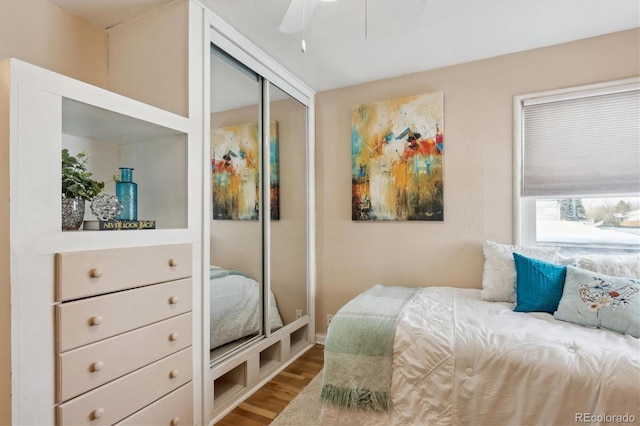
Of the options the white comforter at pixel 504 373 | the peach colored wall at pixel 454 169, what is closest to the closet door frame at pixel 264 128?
the peach colored wall at pixel 454 169

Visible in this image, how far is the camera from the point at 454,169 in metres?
2.70

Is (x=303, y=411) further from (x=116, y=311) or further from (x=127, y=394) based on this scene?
(x=116, y=311)

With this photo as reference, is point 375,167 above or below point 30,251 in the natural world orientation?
above

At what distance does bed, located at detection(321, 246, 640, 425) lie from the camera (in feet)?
4.61

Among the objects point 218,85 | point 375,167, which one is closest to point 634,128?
point 375,167

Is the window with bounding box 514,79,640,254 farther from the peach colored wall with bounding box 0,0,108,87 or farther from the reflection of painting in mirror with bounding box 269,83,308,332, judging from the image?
the peach colored wall with bounding box 0,0,108,87

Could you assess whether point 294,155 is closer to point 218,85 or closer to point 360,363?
point 218,85

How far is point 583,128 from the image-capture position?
7.70 feet

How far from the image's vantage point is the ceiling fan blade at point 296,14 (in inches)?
59.5

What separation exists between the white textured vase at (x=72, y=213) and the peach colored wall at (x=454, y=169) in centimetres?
211

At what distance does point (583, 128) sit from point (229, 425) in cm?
308

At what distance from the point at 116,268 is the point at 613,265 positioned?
2.77m

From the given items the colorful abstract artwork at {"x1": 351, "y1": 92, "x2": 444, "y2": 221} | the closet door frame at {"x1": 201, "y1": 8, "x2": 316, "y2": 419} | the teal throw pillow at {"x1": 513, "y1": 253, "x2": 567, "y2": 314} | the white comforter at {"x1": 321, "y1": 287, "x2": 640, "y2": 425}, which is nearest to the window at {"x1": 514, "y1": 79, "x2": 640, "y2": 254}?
the teal throw pillow at {"x1": 513, "y1": 253, "x2": 567, "y2": 314}

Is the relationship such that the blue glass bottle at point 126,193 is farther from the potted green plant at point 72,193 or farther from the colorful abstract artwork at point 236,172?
the colorful abstract artwork at point 236,172
